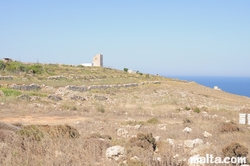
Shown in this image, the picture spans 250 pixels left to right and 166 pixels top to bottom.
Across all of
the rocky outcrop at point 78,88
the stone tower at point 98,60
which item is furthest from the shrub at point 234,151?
the stone tower at point 98,60

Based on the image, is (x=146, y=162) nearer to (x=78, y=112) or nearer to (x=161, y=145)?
(x=161, y=145)

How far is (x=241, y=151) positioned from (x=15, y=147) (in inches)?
230

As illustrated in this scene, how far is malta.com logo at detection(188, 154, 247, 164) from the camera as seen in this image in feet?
22.7

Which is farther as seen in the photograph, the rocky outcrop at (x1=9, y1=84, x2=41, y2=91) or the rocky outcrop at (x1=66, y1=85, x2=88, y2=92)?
the rocky outcrop at (x1=66, y1=85, x2=88, y2=92)

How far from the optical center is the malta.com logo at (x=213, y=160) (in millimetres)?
6926

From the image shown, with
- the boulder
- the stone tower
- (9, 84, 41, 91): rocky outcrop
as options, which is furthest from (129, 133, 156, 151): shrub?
the stone tower

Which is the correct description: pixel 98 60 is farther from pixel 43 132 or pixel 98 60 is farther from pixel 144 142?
pixel 43 132

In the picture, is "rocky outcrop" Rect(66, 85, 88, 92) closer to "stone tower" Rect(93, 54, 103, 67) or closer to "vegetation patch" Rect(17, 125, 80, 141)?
"vegetation patch" Rect(17, 125, 80, 141)

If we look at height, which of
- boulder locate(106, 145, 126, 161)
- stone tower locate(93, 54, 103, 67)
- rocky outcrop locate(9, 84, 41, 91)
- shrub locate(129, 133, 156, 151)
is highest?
stone tower locate(93, 54, 103, 67)

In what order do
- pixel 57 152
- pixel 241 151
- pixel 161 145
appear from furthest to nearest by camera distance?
pixel 161 145 < pixel 241 151 < pixel 57 152

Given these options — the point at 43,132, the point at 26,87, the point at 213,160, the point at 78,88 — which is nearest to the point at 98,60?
the point at 78,88

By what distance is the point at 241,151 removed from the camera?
806 centimetres

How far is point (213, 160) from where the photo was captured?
715 cm


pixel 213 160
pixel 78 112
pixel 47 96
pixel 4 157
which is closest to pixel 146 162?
pixel 213 160
